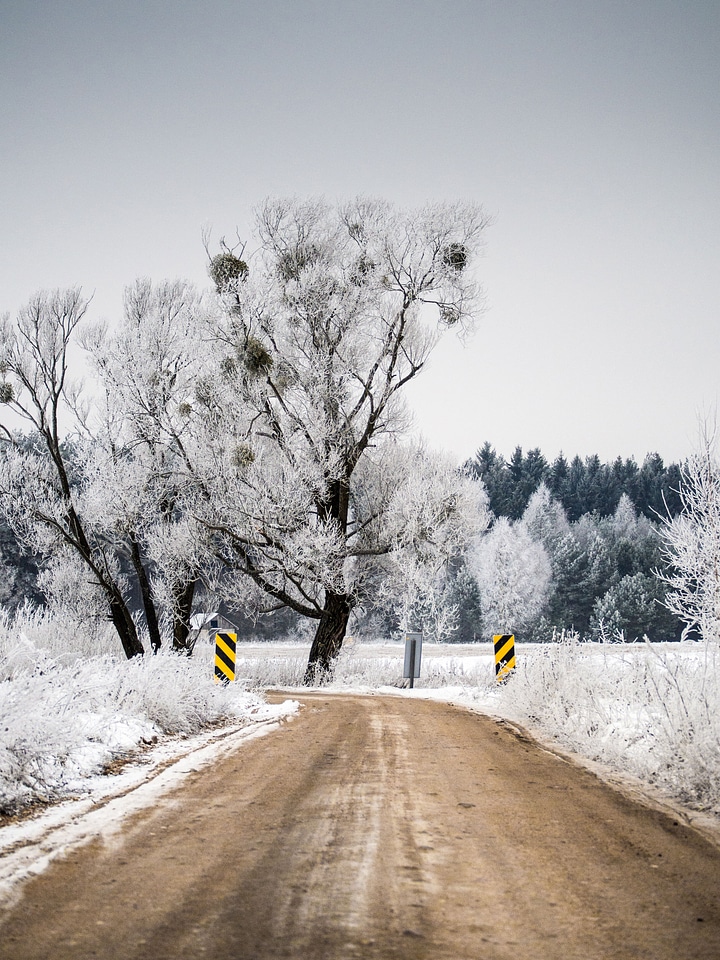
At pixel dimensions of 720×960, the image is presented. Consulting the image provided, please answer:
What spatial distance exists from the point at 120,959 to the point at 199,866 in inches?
43.1

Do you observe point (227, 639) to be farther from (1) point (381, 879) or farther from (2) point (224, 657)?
(1) point (381, 879)

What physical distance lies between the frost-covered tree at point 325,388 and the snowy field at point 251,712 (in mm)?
7140

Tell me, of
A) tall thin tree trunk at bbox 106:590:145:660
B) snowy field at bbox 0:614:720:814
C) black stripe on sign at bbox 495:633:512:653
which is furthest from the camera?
tall thin tree trunk at bbox 106:590:145:660

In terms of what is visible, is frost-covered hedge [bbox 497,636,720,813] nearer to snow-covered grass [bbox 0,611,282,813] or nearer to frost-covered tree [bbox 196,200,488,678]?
snow-covered grass [bbox 0,611,282,813]

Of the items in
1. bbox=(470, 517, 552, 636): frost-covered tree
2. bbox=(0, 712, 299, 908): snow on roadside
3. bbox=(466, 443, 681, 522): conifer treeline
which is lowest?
bbox=(0, 712, 299, 908): snow on roadside

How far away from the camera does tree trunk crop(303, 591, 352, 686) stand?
21484 mm

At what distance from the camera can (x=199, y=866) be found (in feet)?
11.7

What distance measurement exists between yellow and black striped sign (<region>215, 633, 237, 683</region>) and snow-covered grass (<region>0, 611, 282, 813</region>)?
209cm

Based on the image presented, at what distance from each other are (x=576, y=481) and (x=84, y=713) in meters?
86.1

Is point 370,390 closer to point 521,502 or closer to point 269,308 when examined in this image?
point 269,308

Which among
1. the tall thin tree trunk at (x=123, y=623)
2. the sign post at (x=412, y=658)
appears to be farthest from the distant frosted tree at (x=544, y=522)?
the tall thin tree trunk at (x=123, y=623)

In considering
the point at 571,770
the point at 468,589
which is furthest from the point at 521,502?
the point at 571,770

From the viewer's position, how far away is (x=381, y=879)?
3379 millimetres

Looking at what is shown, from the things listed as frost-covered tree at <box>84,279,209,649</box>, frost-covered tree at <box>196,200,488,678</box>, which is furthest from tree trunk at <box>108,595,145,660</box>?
frost-covered tree at <box>196,200,488,678</box>
